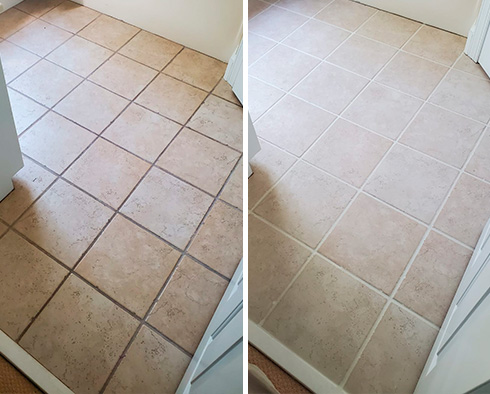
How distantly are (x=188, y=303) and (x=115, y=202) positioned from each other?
16.4 inches

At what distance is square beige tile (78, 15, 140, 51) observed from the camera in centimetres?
200

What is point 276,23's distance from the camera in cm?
220

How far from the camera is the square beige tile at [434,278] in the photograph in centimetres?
124

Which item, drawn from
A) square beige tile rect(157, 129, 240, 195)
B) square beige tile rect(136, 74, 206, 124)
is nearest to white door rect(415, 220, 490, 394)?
square beige tile rect(157, 129, 240, 195)

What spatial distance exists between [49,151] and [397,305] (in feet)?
3.94

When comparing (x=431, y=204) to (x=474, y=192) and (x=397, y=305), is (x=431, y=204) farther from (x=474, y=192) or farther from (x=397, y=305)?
(x=397, y=305)

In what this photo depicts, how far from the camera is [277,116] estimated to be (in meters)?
1.74

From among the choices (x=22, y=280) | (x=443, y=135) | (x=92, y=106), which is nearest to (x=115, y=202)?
(x=22, y=280)

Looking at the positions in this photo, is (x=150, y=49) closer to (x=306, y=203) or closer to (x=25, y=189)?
(x=25, y=189)

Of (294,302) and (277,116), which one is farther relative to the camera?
(277,116)

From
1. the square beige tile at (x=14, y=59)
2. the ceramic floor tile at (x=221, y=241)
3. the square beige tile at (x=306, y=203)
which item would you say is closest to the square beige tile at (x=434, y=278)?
the square beige tile at (x=306, y=203)

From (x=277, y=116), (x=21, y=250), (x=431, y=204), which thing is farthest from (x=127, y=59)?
(x=431, y=204)

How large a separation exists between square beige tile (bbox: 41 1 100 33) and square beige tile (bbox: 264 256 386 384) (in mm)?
1539

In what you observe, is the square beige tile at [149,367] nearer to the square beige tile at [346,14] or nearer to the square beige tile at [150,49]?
the square beige tile at [150,49]
